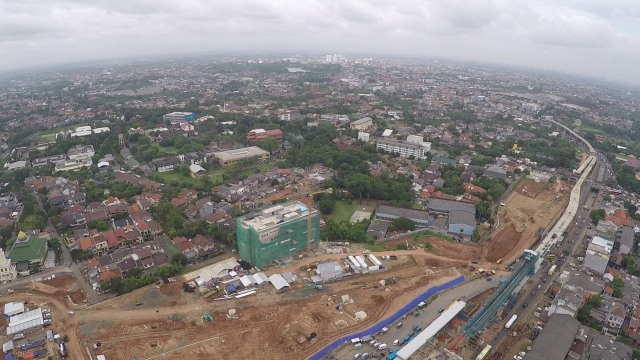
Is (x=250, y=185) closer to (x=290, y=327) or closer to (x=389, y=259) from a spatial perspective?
(x=389, y=259)

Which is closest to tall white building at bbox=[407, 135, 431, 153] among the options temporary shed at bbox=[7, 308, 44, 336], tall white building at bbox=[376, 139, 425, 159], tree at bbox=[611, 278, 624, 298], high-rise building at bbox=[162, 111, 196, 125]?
tall white building at bbox=[376, 139, 425, 159]

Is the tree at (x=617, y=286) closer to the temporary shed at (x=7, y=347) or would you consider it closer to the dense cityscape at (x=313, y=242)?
the dense cityscape at (x=313, y=242)

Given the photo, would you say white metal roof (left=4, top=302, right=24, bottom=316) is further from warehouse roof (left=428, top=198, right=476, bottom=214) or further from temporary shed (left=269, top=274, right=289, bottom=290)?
warehouse roof (left=428, top=198, right=476, bottom=214)

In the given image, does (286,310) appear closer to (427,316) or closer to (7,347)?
(427,316)

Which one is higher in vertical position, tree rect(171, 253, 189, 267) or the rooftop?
the rooftop

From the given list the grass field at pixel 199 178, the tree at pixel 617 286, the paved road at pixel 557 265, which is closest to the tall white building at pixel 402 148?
the grass field at pixel 199 178

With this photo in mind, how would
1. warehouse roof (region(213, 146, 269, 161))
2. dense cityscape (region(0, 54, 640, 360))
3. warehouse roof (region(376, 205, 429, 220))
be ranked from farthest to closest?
1. warehouse roof (region(213, 146, 269, 161))
2. warehouse roof (region(376, 205, 429, 220))
3. dense cityscape (region(0, 54, 640, 360))
